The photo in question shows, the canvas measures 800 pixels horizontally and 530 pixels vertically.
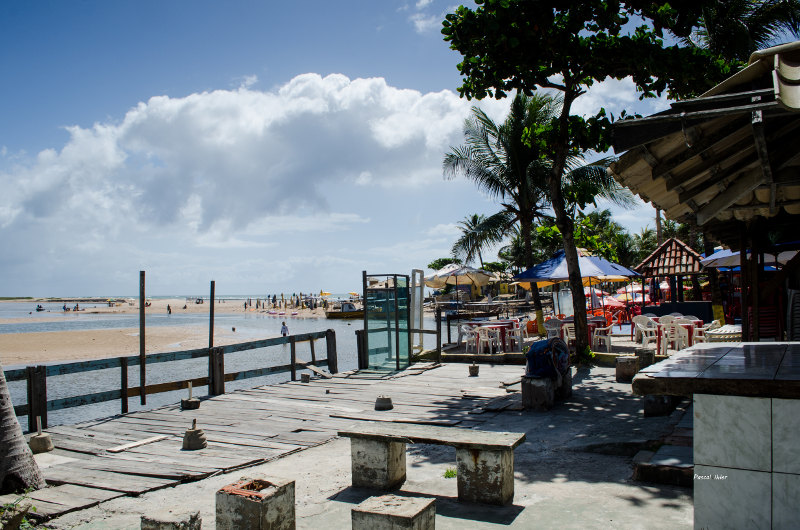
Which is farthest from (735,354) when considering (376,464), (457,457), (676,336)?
(676,336)

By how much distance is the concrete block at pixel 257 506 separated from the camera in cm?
403

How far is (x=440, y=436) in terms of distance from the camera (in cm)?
513

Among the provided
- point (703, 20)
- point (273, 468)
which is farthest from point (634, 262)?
point (273, 468)

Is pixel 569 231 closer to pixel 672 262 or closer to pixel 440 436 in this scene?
pixel 672 262

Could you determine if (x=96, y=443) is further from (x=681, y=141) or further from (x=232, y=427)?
(x=681, y=141)

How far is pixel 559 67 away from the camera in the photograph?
11438 mm

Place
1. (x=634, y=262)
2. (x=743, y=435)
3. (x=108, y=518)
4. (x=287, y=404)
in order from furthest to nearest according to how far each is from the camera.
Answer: (x=634, y=262) < (x=287, y=404) < (x=108, y=518) < (x=743, y=435)

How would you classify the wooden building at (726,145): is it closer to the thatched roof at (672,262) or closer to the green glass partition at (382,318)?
the green glass partition at (382,318)

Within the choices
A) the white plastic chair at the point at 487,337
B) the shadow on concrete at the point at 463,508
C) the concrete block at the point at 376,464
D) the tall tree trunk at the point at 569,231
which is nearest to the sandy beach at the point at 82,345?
the white plastic chair at the point at 487,337

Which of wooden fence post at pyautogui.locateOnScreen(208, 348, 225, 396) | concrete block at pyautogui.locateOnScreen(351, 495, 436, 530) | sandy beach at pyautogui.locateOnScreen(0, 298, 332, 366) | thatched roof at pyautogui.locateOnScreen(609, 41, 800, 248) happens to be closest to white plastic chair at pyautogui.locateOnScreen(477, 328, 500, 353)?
wooden fence post at pyautogui.locateOnScreen(208, 348, 225, 396)

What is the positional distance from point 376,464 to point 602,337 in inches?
385

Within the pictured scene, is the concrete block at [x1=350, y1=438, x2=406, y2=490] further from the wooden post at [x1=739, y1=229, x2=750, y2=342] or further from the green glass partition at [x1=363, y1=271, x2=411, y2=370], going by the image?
the green glass partition at [x1=363, y1=271, x2=411, y2=370]

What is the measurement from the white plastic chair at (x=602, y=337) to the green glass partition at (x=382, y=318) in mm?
4698

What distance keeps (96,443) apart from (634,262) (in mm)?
52719
